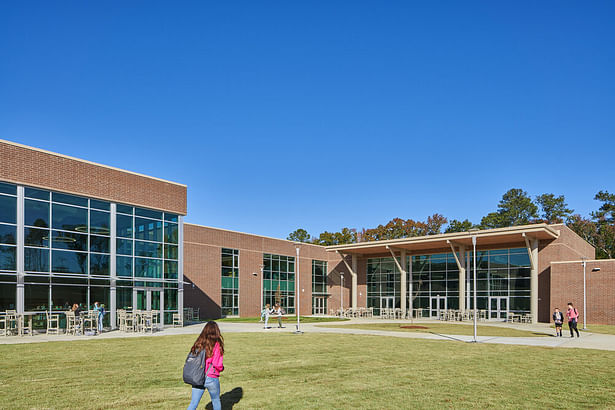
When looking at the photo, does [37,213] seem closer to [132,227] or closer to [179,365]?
[132,227]

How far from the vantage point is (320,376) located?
11547 mm

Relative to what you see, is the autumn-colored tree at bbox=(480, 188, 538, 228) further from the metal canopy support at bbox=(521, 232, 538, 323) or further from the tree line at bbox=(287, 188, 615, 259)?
the metal canopy support at bbox=(521, 232, 538, 323)

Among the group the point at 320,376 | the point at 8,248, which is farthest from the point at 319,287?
the point at 320,376

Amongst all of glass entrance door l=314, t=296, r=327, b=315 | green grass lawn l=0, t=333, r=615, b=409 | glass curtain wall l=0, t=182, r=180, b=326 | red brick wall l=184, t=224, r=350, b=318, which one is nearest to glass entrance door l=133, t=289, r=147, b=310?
glass curtain wall l=0, t=182, r=180, b=326

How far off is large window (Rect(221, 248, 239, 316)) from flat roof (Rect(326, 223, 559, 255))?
1155cm

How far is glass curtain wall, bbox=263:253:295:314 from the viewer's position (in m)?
49.5

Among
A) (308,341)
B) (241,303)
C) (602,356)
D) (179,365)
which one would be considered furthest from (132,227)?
(602,356)

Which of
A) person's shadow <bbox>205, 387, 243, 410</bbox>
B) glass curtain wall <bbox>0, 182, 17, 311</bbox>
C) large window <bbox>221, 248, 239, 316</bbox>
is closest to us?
person's shadow <bbox>205, 387, 243, 410</bbox>

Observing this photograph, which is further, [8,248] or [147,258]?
[147,258]

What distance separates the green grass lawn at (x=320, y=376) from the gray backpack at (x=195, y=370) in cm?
223

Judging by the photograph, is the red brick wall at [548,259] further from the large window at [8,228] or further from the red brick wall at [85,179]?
the large window at [8,228]

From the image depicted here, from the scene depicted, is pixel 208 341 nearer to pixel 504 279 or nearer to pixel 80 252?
pixel 80 252

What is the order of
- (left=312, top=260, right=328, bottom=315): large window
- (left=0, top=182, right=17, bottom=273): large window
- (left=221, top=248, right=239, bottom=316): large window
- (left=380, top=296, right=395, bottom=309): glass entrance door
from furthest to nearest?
(left=312, top=260, right=328, bottom=315): large window, (left=380, top=296, right=395, bottom=309): glass entrance door, (left=221, top=248, right=239, bottom=316): large window, (left=0, top=182, right=17, bottom=273): large window

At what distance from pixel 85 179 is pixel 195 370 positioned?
71.1 feet
